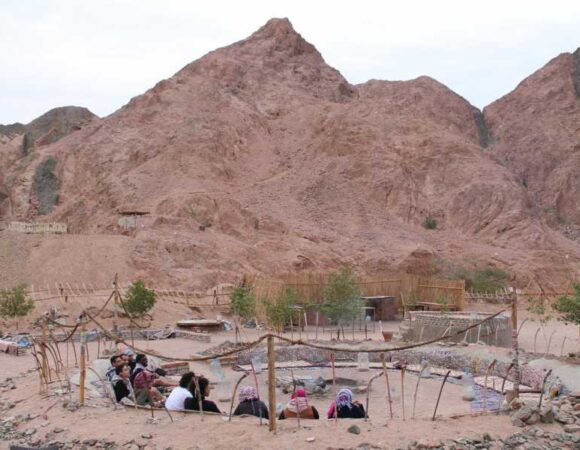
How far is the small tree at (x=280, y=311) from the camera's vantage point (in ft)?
63.9

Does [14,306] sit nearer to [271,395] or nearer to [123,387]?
[123,387]

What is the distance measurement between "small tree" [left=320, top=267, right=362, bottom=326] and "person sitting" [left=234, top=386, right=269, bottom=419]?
12.4m

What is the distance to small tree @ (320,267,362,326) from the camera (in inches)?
815

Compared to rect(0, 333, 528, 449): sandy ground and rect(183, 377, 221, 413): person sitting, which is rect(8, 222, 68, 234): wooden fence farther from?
rect(183, 377, 221, 413): person sitting

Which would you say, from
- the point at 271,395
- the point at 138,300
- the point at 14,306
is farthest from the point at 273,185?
the point at 271,395

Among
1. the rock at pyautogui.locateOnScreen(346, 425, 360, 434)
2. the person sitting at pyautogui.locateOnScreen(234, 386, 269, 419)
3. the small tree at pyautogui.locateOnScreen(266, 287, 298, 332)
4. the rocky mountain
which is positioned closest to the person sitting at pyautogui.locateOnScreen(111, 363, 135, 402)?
the person sitting at pyautogui.locateOnScreen(234, 386, 269, 419)

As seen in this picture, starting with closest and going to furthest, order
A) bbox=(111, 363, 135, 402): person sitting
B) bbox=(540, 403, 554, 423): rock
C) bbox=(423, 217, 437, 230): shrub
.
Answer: bbox=(540, 403, 554, 423): rock < bbox=(111, 363, 135, 402): person sitting < bbox=(423, 217, 437, 230): shrub

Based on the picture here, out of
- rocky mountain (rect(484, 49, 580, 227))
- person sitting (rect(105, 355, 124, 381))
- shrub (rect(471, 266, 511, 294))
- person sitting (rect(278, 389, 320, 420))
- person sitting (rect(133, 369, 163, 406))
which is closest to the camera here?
person sitting (rect(278, 389, 320, 420))

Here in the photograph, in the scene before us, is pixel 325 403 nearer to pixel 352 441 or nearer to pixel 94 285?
pixel 352 441

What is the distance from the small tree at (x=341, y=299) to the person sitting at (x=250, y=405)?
12.4 meters

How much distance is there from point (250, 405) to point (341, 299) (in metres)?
12.6

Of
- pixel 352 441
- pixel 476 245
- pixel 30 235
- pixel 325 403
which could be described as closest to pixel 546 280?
pixel 476 245

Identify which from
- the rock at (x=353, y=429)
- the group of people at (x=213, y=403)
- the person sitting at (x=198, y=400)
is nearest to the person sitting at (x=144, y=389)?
the group of people at (x=213, y=403)

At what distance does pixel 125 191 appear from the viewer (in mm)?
45125
